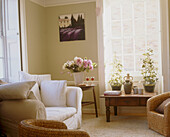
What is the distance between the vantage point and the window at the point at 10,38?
439cm

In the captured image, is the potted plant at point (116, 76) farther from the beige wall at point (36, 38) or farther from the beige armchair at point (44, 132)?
the beige armchair at point (44, 132)

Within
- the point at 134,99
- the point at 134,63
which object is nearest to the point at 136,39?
the point at 134,63

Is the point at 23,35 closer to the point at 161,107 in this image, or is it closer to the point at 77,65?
the point at 77,65

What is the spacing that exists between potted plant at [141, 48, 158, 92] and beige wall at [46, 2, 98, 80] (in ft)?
3.31

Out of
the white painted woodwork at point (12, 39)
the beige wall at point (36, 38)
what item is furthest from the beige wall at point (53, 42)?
the white painted woodwork at point (12, 39)

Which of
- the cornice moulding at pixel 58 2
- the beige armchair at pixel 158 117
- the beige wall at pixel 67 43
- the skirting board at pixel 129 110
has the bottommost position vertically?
the skirting board at pixel 129 110

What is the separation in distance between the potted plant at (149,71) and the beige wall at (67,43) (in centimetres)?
101

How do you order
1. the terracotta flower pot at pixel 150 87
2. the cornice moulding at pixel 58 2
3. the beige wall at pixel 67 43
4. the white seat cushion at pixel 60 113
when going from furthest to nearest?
the cornice moulding at pixel 58 2 < the beige wall at pixel 67 43 < the terracotta flower pot at pixel 150 87 < the white seat cushion at pixel 60 113

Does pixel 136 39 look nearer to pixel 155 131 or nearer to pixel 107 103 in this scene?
pixel 107 103

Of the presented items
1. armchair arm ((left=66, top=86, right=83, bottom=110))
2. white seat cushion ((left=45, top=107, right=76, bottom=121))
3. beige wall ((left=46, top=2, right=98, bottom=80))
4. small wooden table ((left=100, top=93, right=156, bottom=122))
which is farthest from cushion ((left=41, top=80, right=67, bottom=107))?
beige wall ((left=46, top=2, right=98, bottom=80))

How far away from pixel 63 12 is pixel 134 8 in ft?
5.04

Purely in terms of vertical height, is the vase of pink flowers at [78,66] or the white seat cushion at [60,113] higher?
the vase of pink flowers at [78,66]

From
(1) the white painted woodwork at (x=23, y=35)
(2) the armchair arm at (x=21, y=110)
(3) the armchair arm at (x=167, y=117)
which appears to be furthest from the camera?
(1) the white painted woodwork at (x=23, y=35)

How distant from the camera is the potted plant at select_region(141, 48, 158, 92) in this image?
14.4ft
